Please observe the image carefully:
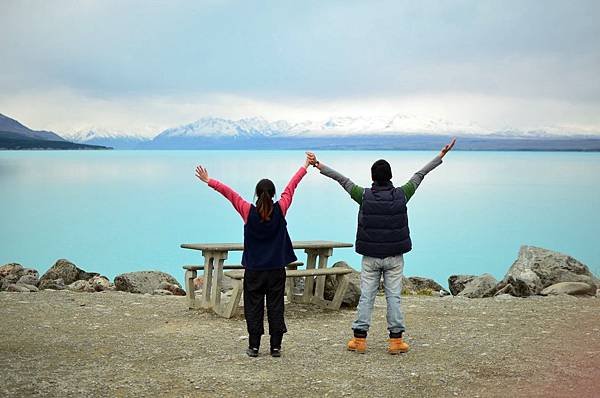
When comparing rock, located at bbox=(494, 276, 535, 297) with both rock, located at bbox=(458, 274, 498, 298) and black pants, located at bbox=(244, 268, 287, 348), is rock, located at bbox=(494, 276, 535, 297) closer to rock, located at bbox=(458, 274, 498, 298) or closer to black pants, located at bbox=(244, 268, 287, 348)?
rock, located at bbox=(458, 274, 498, 298)

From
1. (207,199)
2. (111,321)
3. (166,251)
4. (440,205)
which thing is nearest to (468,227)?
(440,205)

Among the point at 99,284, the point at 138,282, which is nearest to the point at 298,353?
the point at 138,282

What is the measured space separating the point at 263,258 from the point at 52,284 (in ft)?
26.5

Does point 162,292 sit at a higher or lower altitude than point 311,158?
lower

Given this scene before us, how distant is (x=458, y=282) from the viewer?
658 inches

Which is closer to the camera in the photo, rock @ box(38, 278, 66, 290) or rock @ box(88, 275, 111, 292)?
rock @ box(88, 275, 111, 292)

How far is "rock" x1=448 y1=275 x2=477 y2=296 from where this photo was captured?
1648 centimetres

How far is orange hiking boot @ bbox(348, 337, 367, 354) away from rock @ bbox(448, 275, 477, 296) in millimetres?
7726

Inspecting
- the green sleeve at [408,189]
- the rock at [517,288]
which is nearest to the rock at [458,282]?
the rock at [517,288]

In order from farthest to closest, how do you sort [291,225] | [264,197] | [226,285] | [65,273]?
[291,225]
[65,273]
[226,285]
[264,197]

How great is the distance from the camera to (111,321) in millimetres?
10867

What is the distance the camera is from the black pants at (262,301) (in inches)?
344

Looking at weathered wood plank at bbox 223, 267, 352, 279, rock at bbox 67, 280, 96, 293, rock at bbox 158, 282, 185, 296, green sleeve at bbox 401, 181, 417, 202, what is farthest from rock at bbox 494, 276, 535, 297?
rock at bbox 67, 280, 96, 293

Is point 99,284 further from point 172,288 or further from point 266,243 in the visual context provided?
point 266,243
